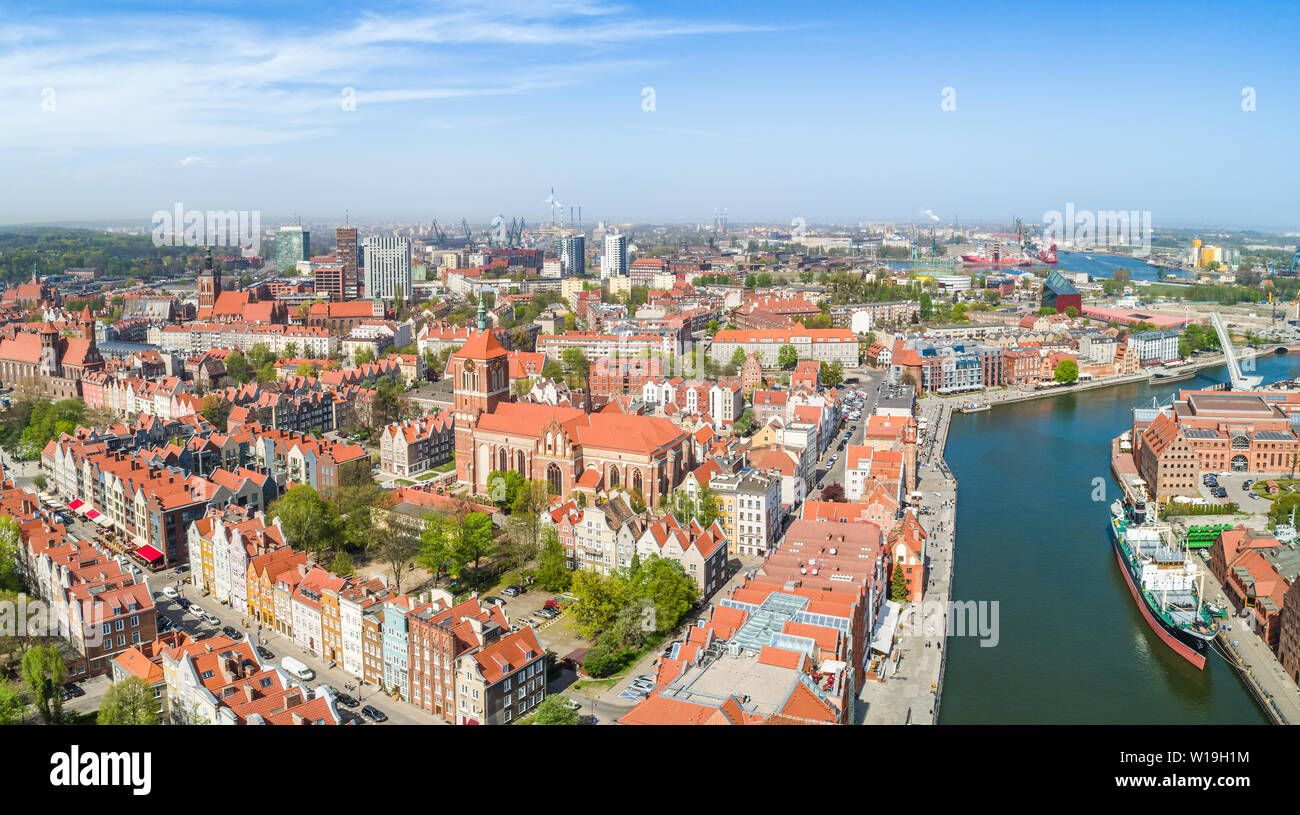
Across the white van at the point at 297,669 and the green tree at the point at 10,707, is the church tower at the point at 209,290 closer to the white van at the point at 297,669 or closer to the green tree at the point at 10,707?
the white van at the point at 297,669

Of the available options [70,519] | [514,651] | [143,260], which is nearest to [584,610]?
[514,651]

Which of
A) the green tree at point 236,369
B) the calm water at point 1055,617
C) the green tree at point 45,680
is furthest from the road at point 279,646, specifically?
the green tree at point 236,369

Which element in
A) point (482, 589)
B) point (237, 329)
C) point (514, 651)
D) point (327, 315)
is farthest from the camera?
point (327, 315)

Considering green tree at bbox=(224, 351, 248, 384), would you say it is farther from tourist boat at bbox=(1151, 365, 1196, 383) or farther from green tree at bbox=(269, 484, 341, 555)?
tourist boat at bbox=(1151, 365, 1196, 383)

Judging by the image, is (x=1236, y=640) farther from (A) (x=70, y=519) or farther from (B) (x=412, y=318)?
(B) (x=412, y=318)

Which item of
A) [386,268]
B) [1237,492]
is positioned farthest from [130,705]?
[386,268]

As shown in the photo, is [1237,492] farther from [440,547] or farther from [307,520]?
[307,520]
